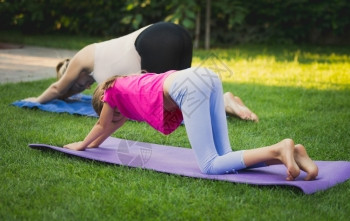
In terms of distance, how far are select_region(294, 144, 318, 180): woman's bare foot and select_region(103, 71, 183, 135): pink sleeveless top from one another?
68 centimetres

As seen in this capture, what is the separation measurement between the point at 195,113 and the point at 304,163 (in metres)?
Result: 0.58

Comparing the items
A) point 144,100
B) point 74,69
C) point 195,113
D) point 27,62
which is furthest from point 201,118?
point 27,62

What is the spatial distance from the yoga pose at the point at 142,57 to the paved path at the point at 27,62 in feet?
4.78

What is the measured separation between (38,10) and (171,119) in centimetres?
857

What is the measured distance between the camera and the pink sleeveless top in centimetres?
265

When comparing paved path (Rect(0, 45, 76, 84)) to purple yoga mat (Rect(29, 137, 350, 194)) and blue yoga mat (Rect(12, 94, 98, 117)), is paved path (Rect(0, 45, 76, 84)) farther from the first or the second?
purple yoga mat (Rect(29, 137, 350, 194))

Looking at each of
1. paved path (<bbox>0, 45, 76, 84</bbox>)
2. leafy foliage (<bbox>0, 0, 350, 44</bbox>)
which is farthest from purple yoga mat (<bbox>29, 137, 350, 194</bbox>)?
leafy foliage (<bbox>0, 0, 350, 44</bbox>)

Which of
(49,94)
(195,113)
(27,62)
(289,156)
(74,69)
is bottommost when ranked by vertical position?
(27,62)

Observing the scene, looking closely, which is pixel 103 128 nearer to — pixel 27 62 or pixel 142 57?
Result: pixel 142 57

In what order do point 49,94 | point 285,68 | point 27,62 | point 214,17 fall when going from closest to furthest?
point 49,94
point 285,68
point 27,62
point 214,17

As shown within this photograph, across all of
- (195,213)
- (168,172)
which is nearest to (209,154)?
(168,172)

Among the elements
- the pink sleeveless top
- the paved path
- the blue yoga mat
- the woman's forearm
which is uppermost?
the pink sleeveless top

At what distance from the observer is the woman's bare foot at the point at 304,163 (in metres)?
2.41

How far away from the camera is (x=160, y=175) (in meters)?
2.65
